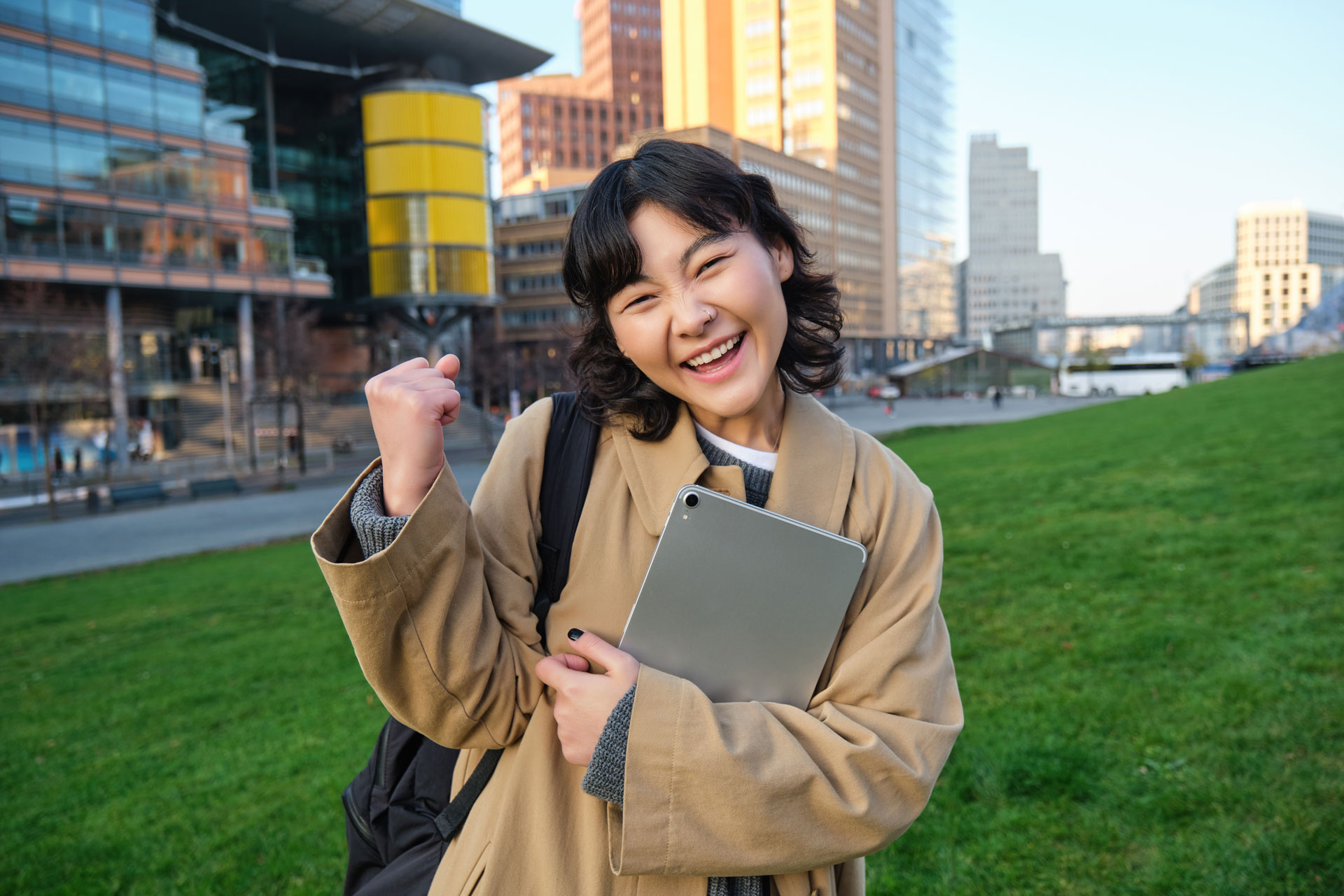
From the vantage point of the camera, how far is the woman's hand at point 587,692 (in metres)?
1.37

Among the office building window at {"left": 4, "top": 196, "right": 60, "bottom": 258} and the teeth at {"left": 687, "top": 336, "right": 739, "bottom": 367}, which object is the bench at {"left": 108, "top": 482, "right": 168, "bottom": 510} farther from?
the teeth at {"left": 687, "top": 336, "right": 739, "bottom": 367}

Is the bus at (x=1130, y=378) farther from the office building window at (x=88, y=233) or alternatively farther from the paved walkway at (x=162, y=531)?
the office building window at (x=88, y=233)

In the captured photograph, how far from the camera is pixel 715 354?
157cm

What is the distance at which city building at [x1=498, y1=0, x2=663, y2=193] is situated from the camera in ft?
340

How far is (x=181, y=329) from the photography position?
4075 centimetres

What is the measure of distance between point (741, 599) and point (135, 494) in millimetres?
24900

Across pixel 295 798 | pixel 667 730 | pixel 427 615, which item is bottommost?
pixel 295 798

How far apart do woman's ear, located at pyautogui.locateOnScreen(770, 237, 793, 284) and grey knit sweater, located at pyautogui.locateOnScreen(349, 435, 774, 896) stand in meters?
0.88

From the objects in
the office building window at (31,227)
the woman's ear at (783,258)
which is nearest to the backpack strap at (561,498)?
the woman's ear at (783,258)

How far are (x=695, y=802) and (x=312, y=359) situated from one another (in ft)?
114

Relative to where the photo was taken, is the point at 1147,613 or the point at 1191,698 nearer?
the point at 1191,698

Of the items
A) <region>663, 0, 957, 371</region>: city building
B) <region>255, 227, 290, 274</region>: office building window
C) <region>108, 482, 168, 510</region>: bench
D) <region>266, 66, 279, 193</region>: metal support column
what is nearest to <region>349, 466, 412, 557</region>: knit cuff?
<region>108, 482, 168, 510</region>: bench

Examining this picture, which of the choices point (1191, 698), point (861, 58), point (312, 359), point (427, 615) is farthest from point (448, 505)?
point (861, 58)

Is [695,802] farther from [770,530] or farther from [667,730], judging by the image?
[770,530]
